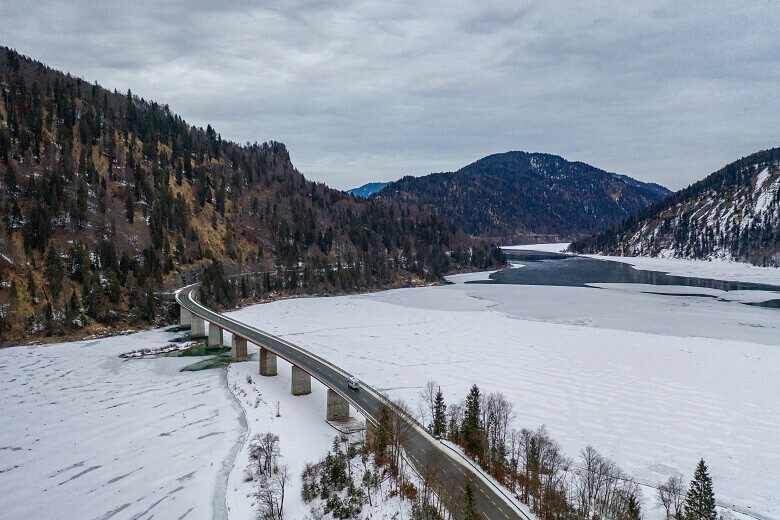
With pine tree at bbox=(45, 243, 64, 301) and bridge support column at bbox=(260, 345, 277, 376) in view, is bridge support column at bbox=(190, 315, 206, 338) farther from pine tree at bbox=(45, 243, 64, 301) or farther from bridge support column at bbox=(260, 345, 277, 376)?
bridge support column at bbox=(260, 345, 277, 376)

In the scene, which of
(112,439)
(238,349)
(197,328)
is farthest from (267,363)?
(197,328)

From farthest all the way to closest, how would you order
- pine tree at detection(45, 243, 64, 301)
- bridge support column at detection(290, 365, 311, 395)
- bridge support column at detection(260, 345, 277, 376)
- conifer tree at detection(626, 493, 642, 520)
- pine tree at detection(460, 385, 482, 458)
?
pine tree at detection(45, 243, 64, 301) → bridge support column at detection(260, 345, 277, 376) → bridge support column at detection(290, 365, 311, 395) → pine tree at detection(460, 385, 482, 458) → conifer tree at detection(626, 493, 642, 520)

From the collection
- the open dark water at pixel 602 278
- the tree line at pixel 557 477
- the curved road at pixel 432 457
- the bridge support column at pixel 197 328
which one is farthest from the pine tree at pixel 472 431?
the open dark water at pixel 602 278

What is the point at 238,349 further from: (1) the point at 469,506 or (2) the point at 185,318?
(1) the point at 469,506

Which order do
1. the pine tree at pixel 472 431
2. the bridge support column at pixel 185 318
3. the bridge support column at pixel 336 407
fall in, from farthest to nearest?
the bridge support column at pixel 185 318, the bridge support column at pixel 336 407, the pine tree at pixel 472 431

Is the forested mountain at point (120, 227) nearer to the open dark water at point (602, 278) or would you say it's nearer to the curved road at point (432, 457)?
the open dark water at point (602, 278)

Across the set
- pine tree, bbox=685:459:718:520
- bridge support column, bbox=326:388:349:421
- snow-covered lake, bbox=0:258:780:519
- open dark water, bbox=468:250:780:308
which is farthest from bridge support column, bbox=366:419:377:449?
open dark water, bbox=468:250:780:308

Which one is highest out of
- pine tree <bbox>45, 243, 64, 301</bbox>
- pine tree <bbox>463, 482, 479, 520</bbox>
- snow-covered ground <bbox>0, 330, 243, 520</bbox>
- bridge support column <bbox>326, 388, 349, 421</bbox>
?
pine tree <bbox>45, 243, 64, 301</bbox>
